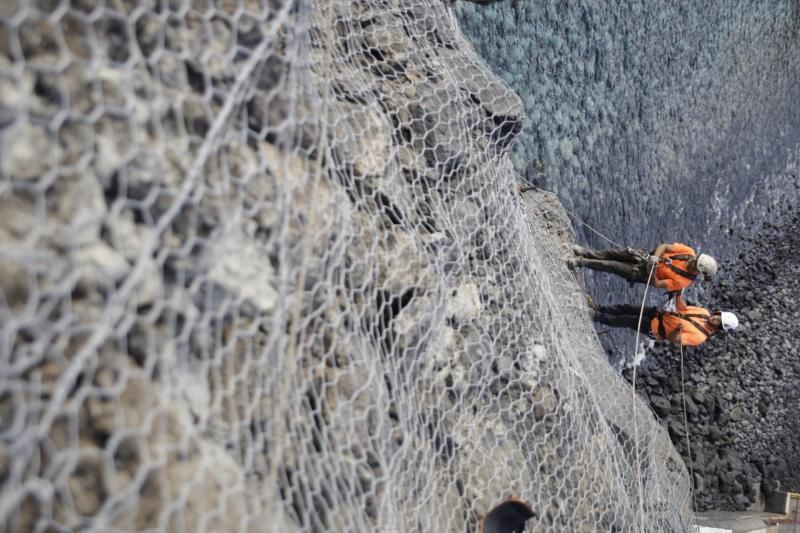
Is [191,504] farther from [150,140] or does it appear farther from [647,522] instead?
[647,522]

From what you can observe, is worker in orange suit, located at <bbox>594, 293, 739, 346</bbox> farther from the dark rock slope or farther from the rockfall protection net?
the rockfall protection net

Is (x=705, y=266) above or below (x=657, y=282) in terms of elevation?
above

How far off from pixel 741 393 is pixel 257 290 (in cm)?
599

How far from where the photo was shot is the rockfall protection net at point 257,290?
0.90 metres

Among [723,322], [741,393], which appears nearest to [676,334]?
[723,322]

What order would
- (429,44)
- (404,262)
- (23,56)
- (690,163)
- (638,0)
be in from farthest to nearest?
(690,163), (638,0), (429,44), (404,262), (23,56)

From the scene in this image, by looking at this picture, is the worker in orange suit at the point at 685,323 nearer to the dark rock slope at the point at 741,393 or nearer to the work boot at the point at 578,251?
the work boot at the point at 578,251

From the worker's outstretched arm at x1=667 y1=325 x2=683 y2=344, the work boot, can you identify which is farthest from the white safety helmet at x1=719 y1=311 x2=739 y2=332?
the work boot

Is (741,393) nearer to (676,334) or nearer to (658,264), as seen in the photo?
(676,334)

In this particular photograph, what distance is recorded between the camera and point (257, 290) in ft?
3.86

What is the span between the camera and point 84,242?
36.5 inches

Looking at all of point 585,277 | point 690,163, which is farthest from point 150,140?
point 690,163

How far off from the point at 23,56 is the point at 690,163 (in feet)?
21.5

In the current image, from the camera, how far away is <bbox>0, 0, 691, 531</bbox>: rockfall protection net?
2.94 ft
